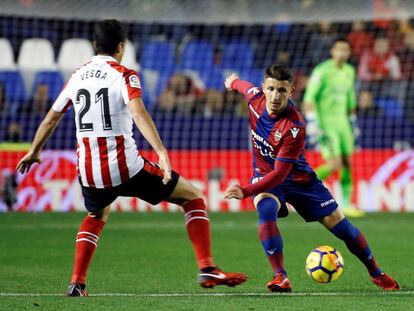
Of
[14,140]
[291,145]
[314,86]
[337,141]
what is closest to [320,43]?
[314,86]

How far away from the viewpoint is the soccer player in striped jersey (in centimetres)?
649

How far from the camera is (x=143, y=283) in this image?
7.54 meters

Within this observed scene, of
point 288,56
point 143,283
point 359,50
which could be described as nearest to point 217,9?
point 288,56

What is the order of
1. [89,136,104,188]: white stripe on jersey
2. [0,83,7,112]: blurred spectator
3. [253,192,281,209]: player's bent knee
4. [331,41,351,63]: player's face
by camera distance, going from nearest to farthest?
[89,136,104,188]: white stripe on jersey → [253,192,281,209]: player's bent knee → [331,41,351,63]: player's face → [0,83,7,112]: blurred spectator

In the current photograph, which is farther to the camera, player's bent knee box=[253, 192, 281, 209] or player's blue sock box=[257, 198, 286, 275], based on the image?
player's bent knee box=[253, 192, 281, 209]

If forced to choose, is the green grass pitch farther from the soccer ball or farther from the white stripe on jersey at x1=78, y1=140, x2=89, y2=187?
the white stripe on jersey at x1=78, y1=140, x2=89, y2=187

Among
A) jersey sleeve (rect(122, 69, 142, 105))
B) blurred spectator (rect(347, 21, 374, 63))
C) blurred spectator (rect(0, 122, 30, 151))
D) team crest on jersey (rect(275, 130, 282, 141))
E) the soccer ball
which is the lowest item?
the soccer ball

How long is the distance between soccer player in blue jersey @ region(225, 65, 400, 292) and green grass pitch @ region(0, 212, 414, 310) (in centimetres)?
24

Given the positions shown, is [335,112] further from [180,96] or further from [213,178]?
[180,96]

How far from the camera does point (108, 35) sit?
6.50 m

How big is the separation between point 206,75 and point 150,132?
12340mm

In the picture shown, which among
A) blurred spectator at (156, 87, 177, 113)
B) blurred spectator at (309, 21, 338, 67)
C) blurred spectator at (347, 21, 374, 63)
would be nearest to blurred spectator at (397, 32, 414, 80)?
blurred spectator at (347, 21, 374, 63)

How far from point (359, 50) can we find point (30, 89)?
20.5 ft

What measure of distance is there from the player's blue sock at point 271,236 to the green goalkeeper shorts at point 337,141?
7365 millimetres
